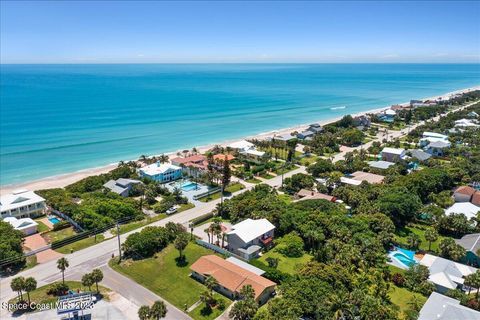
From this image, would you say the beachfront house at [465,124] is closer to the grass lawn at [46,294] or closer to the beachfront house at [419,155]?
the beachfront house at [419,155]

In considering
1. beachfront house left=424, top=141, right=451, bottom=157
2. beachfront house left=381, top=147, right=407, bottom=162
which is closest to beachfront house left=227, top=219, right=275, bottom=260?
beachfront house left=381, top=147, right=407, bottom=162

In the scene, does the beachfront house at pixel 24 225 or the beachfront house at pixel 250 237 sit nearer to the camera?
the beachfront house at pixel 250 237

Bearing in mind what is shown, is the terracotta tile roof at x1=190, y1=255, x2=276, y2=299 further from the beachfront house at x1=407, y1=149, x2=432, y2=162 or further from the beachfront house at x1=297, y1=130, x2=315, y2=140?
the beachfront house at x1=297, y1=130, x2=315, y2=140

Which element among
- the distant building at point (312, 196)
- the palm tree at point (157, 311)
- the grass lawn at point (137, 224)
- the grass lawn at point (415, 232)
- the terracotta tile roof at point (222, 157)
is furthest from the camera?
the terracotta tile roof at point (222, 157)

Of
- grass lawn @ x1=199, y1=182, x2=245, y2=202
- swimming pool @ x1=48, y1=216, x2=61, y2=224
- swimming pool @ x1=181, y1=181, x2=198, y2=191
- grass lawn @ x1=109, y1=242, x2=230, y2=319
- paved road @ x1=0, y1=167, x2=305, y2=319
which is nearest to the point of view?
paved road @ x1=0, y1=167, x2=305, y2=319

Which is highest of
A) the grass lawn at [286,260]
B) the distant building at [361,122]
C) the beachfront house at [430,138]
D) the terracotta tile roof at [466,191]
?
the distant building at [361,122]

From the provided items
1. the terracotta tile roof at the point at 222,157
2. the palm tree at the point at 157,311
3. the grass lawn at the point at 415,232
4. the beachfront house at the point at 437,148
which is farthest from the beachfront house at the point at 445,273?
the beachfront house at the point at 437,148
